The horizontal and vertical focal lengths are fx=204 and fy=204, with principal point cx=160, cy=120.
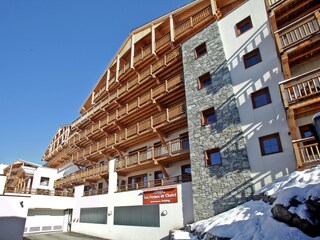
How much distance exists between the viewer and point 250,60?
14.0 meters

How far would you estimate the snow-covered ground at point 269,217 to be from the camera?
670 cm

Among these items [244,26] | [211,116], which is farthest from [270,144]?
[244,26]

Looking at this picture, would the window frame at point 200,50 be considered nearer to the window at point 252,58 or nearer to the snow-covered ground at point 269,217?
the window at point 252,58

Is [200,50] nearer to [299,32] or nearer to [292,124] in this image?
[299,32]

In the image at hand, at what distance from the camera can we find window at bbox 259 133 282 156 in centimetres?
1140

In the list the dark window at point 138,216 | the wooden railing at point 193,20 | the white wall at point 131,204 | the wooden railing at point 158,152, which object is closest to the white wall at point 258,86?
the wooden railing at point 193,20

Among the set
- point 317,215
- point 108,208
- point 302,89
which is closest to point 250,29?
point 302,89

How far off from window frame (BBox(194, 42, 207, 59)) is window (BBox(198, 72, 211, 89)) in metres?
2.09

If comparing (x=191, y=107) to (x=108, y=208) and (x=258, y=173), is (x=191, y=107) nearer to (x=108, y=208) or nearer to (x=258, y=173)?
(x=258, y=173)

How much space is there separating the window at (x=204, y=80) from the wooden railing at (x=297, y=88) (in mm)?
5986

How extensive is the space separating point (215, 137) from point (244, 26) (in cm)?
857

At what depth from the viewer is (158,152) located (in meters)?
18.1

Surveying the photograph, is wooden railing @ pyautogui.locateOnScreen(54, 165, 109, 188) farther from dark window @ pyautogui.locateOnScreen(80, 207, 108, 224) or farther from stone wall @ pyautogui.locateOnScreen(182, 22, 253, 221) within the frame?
stone wall @ pyautogui.locateOnScreen(182, 22, 253, 221)

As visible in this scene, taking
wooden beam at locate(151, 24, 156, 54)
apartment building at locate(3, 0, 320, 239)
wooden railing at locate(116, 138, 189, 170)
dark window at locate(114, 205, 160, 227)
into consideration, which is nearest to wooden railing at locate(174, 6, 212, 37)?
apartment building at locate(3, 0, 320, 239)
